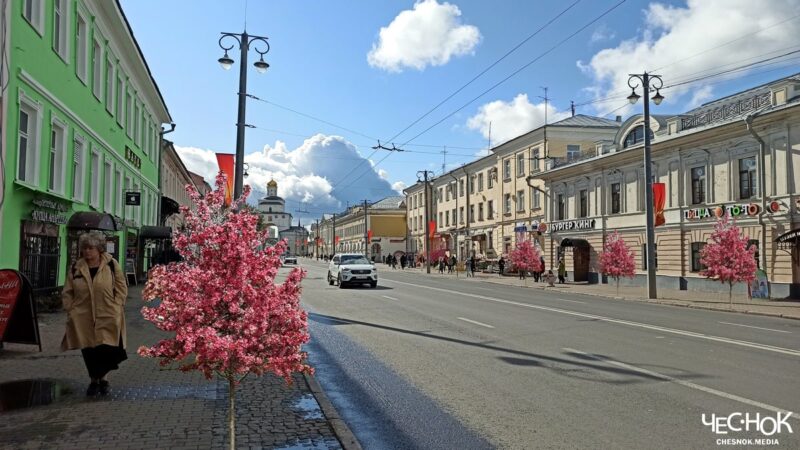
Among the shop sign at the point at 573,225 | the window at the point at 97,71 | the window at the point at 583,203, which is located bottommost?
the shop sign at the point at 573,225

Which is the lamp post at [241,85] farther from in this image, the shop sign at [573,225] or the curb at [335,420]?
the shop sign at [573,225]

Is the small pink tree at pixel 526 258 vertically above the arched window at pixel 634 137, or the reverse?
the arched window at pixel 634 137

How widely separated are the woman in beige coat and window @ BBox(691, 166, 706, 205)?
27035mm

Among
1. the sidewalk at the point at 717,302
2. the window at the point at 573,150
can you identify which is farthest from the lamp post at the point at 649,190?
the window at the point at 573,150

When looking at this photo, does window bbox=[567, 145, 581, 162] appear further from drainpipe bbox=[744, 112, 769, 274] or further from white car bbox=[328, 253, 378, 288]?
white car bbox=[328, 253, 378, 288]

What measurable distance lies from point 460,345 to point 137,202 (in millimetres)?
16982

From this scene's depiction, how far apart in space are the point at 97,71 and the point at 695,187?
2559cm

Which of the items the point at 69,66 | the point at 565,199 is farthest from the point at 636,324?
the point at 565,199

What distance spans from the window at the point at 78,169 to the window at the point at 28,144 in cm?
306

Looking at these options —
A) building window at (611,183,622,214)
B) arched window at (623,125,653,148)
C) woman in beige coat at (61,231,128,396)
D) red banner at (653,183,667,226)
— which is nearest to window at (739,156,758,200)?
red banner at (653,183,667,226)

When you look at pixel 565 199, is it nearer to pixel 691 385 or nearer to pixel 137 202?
pixel 137 202

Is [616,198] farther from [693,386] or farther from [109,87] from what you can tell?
[693,386]

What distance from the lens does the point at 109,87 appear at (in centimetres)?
2009

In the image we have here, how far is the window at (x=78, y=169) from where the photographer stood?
16.2 metres
